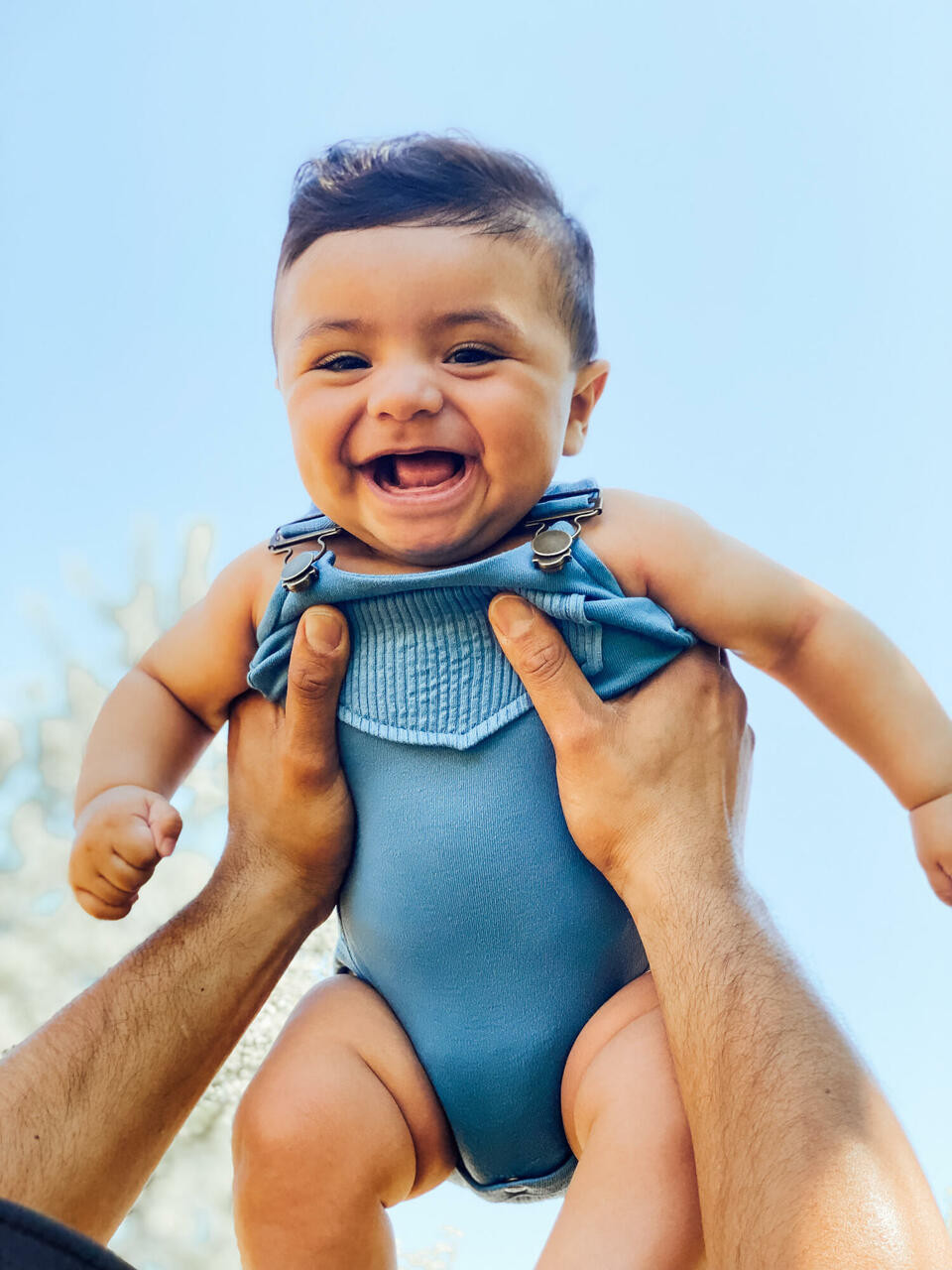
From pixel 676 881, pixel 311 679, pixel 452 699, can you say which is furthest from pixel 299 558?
pixel 676 881

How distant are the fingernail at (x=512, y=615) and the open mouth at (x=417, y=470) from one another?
6.3 inches

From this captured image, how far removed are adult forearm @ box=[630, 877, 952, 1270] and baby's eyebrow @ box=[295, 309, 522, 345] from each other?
2.30 ft

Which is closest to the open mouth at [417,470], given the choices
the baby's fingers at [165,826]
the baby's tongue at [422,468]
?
the baby's tongue at [422,468]

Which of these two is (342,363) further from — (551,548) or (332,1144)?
(332,1144)

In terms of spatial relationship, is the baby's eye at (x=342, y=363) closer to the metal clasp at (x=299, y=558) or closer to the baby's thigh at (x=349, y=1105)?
the metal clasp at (x=299, y=558)

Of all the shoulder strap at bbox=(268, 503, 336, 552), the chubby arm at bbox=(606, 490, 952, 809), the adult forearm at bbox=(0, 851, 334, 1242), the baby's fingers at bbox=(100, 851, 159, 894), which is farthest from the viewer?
the shoulder strap at bbox=(268, 503, 336, 552)

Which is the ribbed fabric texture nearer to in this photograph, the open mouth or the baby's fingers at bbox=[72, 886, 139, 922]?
the open mouth

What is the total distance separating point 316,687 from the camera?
1.36 meters

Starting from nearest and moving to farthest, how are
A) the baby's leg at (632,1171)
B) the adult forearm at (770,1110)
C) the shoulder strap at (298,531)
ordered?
the adult forearm at (770,1110), the baby's leg at (632,1171), the shoulder strap at (298,531)

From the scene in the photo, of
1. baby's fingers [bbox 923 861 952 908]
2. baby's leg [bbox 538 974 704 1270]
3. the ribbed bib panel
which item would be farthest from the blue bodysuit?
baby's fingers [bbox 923 861 952 908]

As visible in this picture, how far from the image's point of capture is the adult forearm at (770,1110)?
0.88 metres

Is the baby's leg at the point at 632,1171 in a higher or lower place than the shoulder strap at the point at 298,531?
lower

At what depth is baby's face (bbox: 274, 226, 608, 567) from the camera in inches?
53.1

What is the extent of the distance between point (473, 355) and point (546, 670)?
408mm
